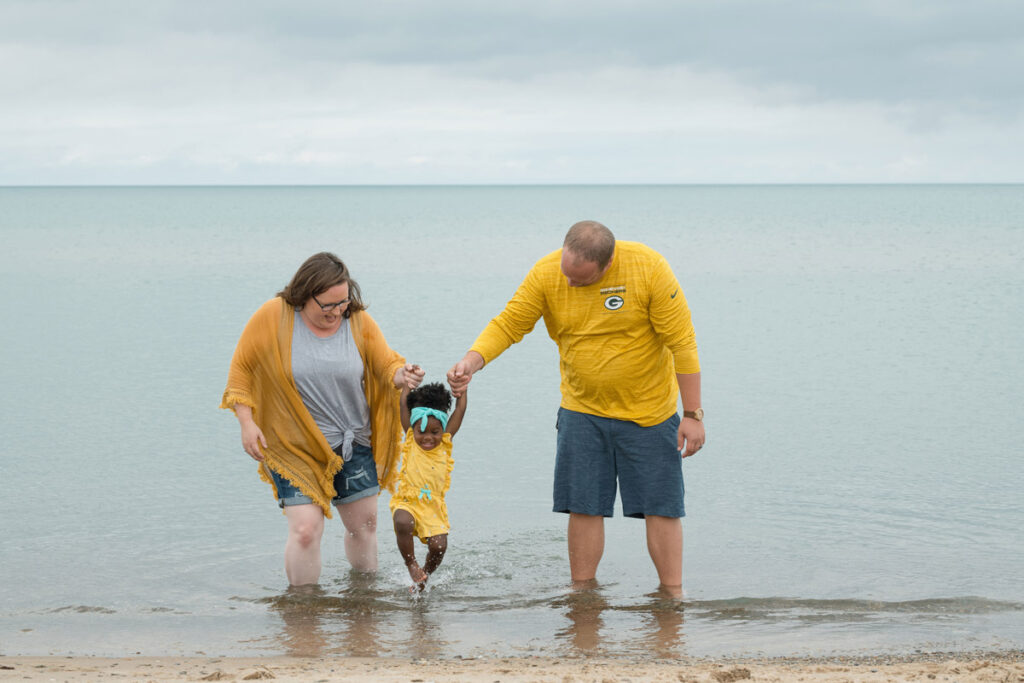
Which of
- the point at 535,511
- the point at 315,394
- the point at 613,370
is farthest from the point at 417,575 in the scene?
the point at 535,511

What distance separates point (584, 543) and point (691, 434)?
0.96m

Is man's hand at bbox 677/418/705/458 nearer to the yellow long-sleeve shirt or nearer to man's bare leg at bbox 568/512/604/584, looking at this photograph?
the yellow long-sleeve shirt

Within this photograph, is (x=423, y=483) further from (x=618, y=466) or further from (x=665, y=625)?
(x=665, y=625)

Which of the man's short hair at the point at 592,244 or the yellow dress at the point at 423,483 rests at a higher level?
the man's short hair at the point at 592,244

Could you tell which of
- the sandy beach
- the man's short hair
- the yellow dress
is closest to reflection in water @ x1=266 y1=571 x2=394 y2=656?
the sandy beach

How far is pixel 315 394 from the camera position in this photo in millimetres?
5895

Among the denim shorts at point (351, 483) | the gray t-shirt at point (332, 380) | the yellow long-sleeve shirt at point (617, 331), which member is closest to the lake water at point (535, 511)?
the denim shorts at point (351, 483)

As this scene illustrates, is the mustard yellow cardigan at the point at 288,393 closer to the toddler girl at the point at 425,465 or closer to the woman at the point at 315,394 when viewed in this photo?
the woman at the point at 315,394

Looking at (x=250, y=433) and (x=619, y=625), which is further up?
(x=250, y=433)

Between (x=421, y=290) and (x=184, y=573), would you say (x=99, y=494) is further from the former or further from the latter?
(x=421, y=290)

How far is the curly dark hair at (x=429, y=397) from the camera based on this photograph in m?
5.83

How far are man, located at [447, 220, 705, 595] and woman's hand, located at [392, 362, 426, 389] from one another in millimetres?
203

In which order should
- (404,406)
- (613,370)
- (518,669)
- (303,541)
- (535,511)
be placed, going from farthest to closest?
(535,511) → (303,541) → (404,406) → (613,370) → (518,669)

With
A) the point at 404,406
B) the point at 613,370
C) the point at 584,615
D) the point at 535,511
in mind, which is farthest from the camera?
the point at 535,511
